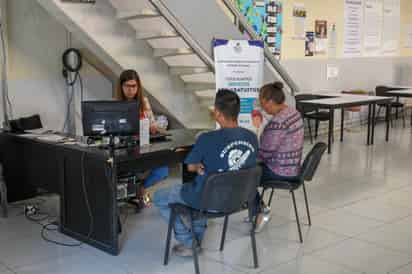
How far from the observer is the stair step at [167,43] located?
5.60 meters

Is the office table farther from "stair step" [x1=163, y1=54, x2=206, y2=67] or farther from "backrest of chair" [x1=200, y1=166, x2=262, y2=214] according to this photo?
"backrest of chair" [x1=200, y1=166, x2=262, y2=214]

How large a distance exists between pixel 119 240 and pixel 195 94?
8.90ft

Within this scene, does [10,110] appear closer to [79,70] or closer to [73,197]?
[79,70]

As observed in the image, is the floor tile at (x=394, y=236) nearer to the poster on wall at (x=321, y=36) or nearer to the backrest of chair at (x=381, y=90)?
the poster on wall at (x=321, y=36)

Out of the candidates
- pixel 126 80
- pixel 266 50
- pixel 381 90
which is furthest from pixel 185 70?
pixel 381 90

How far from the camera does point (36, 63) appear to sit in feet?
18.0

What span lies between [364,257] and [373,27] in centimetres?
728

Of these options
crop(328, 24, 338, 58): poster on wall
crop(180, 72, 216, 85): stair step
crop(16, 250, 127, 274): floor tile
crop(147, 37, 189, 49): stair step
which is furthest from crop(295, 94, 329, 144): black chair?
crop(16, 250, 127, 274): floor tile

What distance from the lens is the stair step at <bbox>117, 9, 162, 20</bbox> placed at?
474cm

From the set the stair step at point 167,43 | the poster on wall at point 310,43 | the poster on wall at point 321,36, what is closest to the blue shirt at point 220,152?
the stair step at point 167,43

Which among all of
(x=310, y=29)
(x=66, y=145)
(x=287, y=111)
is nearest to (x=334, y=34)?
(x=310, y=29)

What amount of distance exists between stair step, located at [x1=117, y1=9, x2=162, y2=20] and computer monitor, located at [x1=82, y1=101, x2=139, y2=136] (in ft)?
3.72

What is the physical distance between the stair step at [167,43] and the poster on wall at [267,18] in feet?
5.52

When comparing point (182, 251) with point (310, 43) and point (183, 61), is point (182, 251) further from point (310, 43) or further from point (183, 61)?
point (310, 43)
